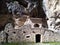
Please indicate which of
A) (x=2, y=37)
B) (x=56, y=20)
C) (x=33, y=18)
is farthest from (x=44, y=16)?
(x=2, y=37)

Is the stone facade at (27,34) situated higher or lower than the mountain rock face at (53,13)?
lower

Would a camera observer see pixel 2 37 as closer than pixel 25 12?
Yes

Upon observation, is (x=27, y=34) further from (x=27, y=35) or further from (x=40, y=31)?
(x=40, y=31)

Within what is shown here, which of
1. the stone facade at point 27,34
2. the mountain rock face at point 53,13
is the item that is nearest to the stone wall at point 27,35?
the stone facade at point 27,34

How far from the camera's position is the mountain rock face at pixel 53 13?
22.1 ft

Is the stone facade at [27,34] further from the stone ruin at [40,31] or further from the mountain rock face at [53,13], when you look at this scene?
the mountain rock face at [53,13]

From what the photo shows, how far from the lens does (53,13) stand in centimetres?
682

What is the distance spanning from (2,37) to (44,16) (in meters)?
2.47

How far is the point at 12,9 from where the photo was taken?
778 centimetres

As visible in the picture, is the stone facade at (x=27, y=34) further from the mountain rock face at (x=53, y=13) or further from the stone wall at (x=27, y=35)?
the mountain rock face at (x=53, y=13)

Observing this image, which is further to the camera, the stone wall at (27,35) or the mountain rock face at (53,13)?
the mountain rock face at (53,13)

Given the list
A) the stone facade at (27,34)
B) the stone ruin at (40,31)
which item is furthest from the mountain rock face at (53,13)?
the stone facade at (27,34)

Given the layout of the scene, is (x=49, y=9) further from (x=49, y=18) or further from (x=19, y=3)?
(x=19, y=3)

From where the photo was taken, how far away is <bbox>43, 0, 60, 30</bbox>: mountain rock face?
6.72 metres
